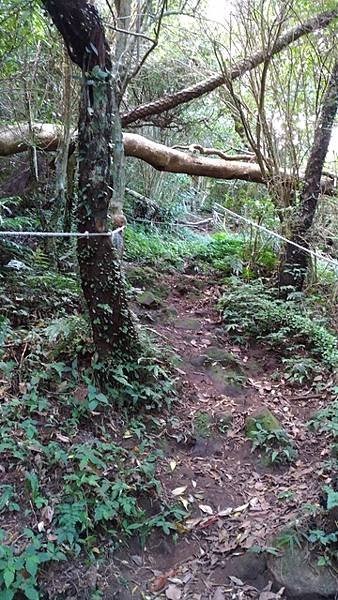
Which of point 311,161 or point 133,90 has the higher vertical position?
point 133,90

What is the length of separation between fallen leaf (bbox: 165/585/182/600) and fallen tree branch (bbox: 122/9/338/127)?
18.0ft

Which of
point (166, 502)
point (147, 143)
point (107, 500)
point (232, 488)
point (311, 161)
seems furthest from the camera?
point (147, 143)

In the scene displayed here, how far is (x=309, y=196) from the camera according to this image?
216 inches

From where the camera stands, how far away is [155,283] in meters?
5.85

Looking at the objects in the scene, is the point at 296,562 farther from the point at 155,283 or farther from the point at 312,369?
the point at 155,283

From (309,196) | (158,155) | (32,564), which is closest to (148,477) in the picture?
(32,564)

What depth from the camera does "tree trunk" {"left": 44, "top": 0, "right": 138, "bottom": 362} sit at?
9.61ft

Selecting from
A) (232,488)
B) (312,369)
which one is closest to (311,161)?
(312,369)

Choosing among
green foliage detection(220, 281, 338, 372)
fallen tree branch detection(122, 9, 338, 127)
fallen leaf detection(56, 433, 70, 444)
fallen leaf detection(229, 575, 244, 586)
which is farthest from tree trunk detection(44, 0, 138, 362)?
fallen tree branch detection(122, 9, 338, 127)

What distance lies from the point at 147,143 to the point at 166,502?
5.07m

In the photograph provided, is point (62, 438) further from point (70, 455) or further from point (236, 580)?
point (236, 580)

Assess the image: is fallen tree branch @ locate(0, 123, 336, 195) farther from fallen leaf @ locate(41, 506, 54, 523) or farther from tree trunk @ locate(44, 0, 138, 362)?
fallen leaf @ locate(41, 506, 54, 523)

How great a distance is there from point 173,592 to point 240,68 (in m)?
5.71

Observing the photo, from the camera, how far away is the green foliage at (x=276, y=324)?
455cm
